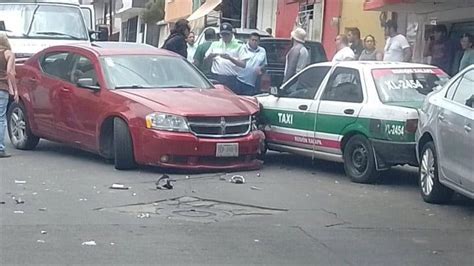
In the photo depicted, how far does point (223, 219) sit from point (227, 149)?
2.99 meters

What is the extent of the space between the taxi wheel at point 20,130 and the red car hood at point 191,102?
7.53 feet

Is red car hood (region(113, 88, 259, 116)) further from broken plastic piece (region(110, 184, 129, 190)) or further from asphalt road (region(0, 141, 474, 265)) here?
broken plastic piece (region(110, 184, 129, 190))

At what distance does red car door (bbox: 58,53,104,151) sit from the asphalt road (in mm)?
405

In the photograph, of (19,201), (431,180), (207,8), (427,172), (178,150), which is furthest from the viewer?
(207,8)

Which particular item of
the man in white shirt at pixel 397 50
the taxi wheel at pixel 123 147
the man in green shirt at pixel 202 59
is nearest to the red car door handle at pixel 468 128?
the taxi wheel at pixel 123 147

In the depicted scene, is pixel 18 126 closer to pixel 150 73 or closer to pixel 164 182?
pixel 150 73

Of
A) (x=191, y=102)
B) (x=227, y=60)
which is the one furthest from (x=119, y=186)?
(x=227, y=60)

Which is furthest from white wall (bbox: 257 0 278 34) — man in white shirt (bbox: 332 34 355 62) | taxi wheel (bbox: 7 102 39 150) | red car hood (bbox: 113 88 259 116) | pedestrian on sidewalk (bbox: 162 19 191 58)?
red car hood (bbox: 113 88 259 116)

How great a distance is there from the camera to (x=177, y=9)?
45.6 metres

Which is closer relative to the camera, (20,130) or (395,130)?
(395,130)

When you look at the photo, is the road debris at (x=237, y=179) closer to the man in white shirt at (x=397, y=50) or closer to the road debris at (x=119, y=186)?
the road debris at (x=119, y=186)

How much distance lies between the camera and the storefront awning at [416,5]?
65.0 feet

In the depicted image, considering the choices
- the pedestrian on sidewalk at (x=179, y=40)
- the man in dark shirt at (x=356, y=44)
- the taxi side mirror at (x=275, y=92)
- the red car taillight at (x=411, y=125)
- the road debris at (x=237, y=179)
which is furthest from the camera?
the man in dark shirt at (x=356, y=44)

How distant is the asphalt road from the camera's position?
8297 mm
